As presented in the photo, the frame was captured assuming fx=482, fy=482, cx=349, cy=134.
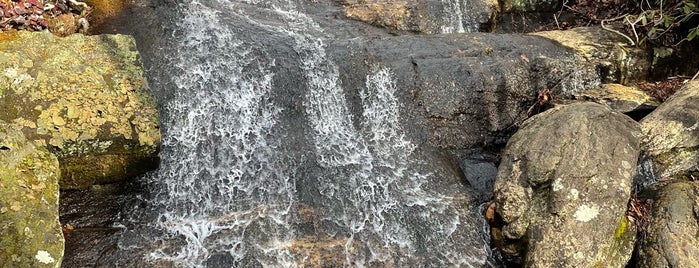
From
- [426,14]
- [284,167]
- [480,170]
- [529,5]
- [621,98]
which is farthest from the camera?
[529,5]

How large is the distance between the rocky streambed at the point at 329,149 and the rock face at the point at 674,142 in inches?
0.7

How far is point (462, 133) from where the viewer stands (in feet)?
23.2

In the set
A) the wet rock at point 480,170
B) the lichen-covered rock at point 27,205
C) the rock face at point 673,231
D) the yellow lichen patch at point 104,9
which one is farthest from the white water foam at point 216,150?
the rock face at point 673,231

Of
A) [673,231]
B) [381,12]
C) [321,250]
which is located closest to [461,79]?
[381,12]

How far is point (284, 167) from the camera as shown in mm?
6129

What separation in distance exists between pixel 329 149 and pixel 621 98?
4.34m

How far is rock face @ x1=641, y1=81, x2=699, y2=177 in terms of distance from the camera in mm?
5824

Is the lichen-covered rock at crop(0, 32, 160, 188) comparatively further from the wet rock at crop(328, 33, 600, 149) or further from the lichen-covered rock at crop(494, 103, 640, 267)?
the lichen-covered rock at crop(494, 103, 640, 267)

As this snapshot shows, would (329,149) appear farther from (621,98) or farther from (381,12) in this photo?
(621,98)

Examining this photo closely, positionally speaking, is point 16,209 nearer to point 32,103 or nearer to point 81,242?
point 81,242

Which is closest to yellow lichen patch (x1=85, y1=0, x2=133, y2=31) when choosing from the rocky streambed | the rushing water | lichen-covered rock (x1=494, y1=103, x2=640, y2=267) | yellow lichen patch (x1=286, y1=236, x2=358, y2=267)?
the rocky streambed

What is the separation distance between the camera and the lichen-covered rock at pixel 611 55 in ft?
25.6

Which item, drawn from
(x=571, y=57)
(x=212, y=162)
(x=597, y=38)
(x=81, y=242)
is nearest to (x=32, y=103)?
(x=81, y=242)

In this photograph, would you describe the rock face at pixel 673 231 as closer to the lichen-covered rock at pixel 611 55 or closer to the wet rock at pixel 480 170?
the wet rock at pixel 480 170
